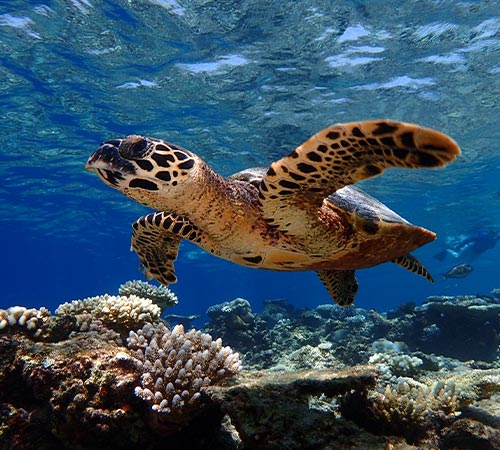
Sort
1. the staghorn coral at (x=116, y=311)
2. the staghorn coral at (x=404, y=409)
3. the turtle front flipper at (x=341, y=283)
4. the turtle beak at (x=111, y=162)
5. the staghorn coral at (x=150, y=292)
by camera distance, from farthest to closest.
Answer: the staghorn coral at (x=150, y=292)
the turtle front flipper at (x=341, y=283)
the staghorn coral at (x=116, y=311)
the staghorn coral at (x=404, y=409)
the turtle beak at (x=111, y=162)

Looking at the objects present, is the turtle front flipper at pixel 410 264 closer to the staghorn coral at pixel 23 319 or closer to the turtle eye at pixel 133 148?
the turtle eye at pixel 133 148

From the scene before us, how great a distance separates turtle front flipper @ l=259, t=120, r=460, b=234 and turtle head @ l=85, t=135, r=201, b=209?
0.76m

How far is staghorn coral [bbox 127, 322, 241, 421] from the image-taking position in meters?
3.11

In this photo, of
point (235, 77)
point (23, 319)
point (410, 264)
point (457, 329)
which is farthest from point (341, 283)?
point (235, 77)

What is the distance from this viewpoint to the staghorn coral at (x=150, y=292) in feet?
25.7

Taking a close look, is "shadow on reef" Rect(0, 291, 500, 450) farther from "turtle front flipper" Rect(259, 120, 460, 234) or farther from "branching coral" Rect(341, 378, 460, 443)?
"turtle front flipper" Rect(259, 120, 460, 234)

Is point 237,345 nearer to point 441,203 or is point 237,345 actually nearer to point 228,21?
point 228,21

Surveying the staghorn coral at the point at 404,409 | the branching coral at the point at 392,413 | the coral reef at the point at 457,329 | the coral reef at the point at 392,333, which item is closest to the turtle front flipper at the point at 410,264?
the staghorn coral at the point at 404,409

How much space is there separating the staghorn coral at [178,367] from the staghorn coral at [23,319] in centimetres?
125

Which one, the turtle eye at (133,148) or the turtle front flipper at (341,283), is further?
the turtle front flipper at (341,283)

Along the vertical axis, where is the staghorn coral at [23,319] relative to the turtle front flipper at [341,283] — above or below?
below

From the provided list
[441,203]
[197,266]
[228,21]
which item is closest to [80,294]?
[197,266]

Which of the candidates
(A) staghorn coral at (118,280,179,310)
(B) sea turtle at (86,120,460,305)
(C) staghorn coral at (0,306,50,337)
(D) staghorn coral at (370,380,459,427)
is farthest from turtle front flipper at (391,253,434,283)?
(C) staghorn coral at (0,306,50,337)

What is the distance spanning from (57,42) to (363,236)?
43.2 feet
